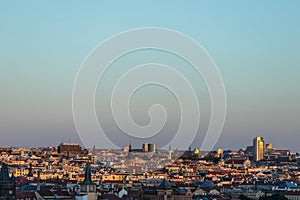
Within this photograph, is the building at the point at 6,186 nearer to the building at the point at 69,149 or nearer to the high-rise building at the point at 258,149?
the building at the point at 69,149

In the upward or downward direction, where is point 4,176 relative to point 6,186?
upward

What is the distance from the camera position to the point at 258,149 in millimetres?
190375

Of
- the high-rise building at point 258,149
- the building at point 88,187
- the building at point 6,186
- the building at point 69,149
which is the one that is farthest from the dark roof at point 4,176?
the high-rise building at point 258,149

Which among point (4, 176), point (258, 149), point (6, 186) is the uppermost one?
point (258, 149)

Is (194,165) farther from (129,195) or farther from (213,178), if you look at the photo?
(129,195)

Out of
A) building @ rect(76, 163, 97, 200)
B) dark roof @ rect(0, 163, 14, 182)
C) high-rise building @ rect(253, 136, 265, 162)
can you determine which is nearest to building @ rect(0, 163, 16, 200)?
dark roof @ rect(0, 163, 14, 182)

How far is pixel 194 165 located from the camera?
156 metres

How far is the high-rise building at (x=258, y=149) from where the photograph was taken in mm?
189375

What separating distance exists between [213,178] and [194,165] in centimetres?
3183

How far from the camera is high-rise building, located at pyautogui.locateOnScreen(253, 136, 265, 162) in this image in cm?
18938

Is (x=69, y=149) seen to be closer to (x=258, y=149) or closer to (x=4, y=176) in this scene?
(x=258, y=149)

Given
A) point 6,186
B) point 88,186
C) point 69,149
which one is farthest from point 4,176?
point 69,149

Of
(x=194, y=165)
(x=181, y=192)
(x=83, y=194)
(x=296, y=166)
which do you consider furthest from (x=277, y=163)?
(x=83, y=194)

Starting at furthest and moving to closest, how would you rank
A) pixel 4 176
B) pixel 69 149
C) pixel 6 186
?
pixel 69 149 → pixel 4 176 → pixel 6 186
